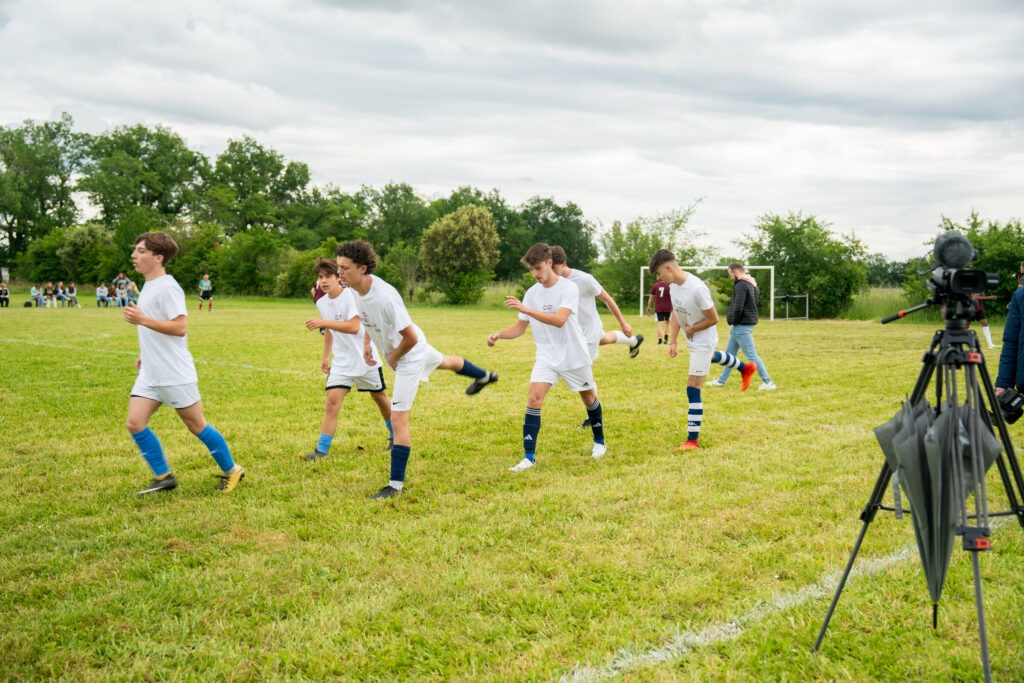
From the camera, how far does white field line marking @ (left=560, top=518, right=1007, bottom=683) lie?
3.15 m

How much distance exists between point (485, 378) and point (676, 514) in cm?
218

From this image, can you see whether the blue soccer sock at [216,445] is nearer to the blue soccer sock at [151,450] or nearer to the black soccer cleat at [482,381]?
the blue soccer sock at [151,450]

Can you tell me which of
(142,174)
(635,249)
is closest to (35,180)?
(142,174)

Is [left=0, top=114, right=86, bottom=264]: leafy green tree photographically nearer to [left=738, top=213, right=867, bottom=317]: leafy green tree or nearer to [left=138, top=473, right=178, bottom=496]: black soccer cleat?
[left=738, top=213, right=867, bottom=317]: leafy green tree

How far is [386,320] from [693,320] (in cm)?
349

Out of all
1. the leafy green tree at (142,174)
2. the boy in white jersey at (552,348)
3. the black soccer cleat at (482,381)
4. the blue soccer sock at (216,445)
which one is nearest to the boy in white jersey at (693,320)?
the boy in white jersey at (552,348)

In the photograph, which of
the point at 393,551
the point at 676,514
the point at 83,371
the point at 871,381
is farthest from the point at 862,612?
the point at 83,371

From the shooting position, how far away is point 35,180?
77.7 metres

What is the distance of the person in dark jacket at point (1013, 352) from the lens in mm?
5096

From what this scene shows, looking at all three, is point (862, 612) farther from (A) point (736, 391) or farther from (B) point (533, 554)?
(A) point (736, 391)

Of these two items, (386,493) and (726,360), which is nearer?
(386,493)

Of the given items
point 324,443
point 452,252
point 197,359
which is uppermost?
point 452,252

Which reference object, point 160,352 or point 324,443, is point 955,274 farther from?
point 324,443

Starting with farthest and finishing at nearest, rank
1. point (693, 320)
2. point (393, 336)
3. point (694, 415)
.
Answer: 1. point (693, 320)
2. point (694, 415)
3. point (393, 336)
